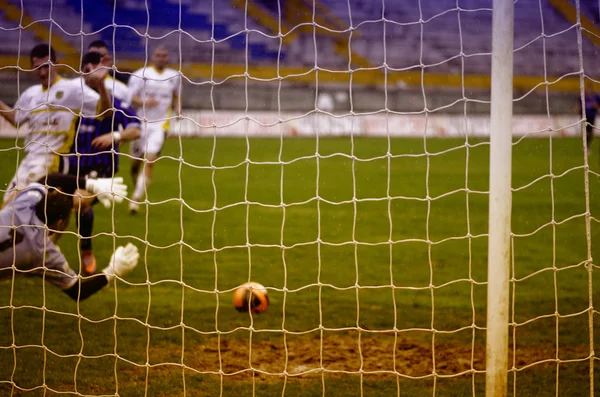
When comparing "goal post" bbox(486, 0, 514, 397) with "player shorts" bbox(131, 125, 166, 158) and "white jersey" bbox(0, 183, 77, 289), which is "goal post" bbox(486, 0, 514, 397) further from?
"player shorts" bbox(131, 125, 166, 158)

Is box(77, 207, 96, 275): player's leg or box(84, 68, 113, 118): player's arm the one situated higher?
box(84, 68, 113, 118): player's arm

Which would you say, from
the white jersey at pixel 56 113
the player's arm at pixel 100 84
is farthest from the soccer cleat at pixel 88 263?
the player's arm at pixel 100 84

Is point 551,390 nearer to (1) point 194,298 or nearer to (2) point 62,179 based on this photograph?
(1) point 194,298

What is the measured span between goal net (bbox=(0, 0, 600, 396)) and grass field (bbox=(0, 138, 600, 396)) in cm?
2

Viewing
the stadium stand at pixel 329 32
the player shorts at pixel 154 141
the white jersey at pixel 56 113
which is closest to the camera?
the white jersey at pixel 56 113

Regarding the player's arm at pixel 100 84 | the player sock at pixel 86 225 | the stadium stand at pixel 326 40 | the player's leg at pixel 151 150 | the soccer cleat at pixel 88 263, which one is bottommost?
the stadium stand at pixel 326 40

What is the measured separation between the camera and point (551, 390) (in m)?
3.74

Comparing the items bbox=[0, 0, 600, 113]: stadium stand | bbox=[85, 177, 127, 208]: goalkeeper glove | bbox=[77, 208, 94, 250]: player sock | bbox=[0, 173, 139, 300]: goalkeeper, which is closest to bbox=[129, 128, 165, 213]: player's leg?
bbox=[77, 208, 94, 250]: player sock

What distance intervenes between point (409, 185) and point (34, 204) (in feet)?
24.6

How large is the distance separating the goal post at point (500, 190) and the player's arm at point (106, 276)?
2.14 m

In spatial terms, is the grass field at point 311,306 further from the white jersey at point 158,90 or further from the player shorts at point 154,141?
the white jersey at point 158,90

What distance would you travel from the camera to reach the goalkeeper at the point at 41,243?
384 centimetres

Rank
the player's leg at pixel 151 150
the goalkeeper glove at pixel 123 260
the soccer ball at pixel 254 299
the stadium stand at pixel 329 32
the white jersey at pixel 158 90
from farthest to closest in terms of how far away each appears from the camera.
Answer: the stadium stand at pixel 329 32 < the white jersey at pixel 158 90 < the player's leg at pixel 151 150 < the soccer ball at pixel 254 299 < the goalkeeper glove at pixel 123 260

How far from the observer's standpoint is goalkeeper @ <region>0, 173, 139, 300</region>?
384 centimetres
